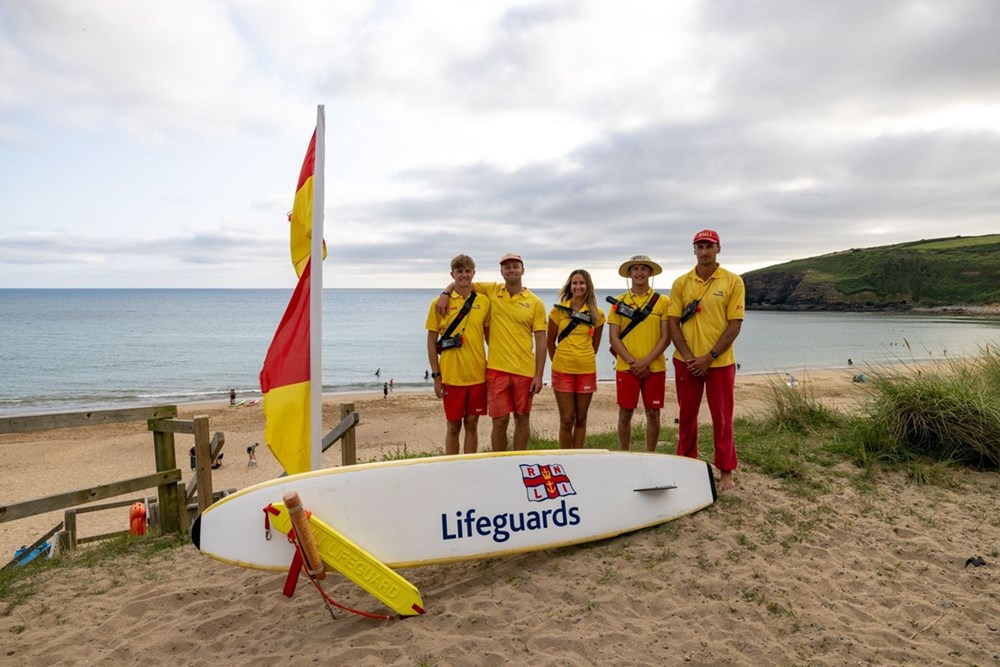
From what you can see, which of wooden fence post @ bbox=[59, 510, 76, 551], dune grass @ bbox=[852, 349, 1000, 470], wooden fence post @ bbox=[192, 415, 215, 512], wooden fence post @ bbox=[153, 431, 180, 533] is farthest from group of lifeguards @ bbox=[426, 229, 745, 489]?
wooden fence post @ bbox=[59, 510, 76, 551]

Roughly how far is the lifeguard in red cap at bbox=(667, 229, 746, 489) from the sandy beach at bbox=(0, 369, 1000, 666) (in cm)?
66

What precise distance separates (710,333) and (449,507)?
239 cm

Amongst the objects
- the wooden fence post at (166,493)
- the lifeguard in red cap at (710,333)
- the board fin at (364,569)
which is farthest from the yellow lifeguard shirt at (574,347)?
the wooden fence post at (166,493)

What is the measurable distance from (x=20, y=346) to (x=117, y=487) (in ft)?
144

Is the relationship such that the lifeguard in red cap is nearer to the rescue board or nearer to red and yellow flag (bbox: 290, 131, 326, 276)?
the rescue board

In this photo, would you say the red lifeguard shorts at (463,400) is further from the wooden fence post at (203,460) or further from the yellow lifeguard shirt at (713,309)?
the wooden fence post at (203,460)

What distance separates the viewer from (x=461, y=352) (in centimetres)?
471

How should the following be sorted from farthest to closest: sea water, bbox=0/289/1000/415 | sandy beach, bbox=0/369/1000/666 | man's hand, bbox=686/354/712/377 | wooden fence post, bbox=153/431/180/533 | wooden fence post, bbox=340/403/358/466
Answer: sea water, bbox=0/289/1000/415, wooden fence post, bbox=340/403/358/466, wooden fence post, bbox=153/431/180/533, man's hand, bbox=686/354/712/377, sandy beach, bbox=0/369/1000/666

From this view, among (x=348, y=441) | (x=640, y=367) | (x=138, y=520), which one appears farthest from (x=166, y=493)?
(x=640, y=367)

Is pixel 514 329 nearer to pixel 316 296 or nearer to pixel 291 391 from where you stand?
pixel 316 296

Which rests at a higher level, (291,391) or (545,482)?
(291,391)

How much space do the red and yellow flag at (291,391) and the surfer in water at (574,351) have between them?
2.11 metres

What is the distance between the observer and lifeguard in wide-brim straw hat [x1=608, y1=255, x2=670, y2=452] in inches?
191

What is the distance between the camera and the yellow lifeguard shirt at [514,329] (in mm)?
4688
